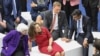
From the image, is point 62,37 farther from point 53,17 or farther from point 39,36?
point 39,36

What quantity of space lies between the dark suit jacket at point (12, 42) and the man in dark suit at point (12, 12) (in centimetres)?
219

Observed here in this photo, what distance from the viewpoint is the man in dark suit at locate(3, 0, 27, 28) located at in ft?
25.7

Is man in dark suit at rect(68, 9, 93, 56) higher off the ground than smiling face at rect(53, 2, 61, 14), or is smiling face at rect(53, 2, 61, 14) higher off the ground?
smiling face at rect(53, 2, 61, 14)

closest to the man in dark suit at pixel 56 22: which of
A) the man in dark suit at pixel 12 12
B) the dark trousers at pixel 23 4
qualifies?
the man in dark suit at pixel 12 12

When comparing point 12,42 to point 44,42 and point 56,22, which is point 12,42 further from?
point 56,22

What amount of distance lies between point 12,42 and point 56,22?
1.63 meters

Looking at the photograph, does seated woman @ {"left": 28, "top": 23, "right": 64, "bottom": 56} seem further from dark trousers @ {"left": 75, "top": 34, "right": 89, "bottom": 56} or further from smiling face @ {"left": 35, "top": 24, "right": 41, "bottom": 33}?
dark trousers @ {"left": 75, "top": 34, "right": 89, "bottom": 56}

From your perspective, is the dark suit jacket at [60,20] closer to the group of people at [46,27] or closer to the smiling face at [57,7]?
the group of people at [46,27]

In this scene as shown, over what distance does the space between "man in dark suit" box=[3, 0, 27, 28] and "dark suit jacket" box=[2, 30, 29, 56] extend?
7.18 ft

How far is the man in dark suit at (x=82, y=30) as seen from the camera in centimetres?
662

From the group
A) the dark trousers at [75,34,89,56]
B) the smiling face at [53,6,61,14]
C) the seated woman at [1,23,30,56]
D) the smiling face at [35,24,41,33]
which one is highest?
the smiling face at [53,6,61,14]

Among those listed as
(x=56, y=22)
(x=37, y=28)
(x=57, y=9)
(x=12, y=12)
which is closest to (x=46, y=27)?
(x=56, y=22)

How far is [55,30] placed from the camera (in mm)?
6980

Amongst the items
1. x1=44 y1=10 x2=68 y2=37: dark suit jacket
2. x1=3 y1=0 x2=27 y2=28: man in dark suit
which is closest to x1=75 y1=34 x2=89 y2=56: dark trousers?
x1=44 y1=10 x2=68 y2=37: dark suit jacket
